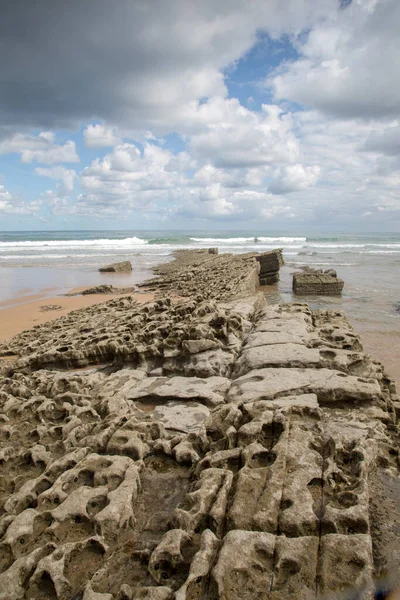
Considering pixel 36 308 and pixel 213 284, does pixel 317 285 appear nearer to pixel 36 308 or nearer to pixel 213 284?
pixel 213 284

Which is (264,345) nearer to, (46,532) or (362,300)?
(46,532)

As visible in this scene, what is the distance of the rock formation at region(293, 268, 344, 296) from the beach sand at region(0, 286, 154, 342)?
5.75 meters

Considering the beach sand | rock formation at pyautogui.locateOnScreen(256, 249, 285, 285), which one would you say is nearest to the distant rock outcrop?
the beach sand

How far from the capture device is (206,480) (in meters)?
2.56

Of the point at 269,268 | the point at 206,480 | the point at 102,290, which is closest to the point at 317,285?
the point at 269,268

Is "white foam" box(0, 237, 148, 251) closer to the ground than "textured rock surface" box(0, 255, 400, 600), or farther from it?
farther from it

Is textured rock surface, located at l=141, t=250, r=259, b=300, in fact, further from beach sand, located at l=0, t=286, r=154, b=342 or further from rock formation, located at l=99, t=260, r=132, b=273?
rock formation, located at l=99, t=260, r=132, b=273

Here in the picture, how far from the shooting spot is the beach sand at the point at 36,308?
34.8ft

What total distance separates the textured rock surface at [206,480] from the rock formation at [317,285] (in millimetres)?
10240

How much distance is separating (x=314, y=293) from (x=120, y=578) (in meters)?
14.0

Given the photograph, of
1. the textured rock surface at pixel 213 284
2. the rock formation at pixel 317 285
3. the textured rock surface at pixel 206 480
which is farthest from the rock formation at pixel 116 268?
the textured rock surface at pixel 206 480

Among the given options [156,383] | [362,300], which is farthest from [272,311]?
[362,300]

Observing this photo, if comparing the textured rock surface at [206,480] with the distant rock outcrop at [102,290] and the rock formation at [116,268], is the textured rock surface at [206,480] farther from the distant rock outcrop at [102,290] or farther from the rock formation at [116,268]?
the rock formation at [116,268]

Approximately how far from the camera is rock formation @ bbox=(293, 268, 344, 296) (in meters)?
15.2
